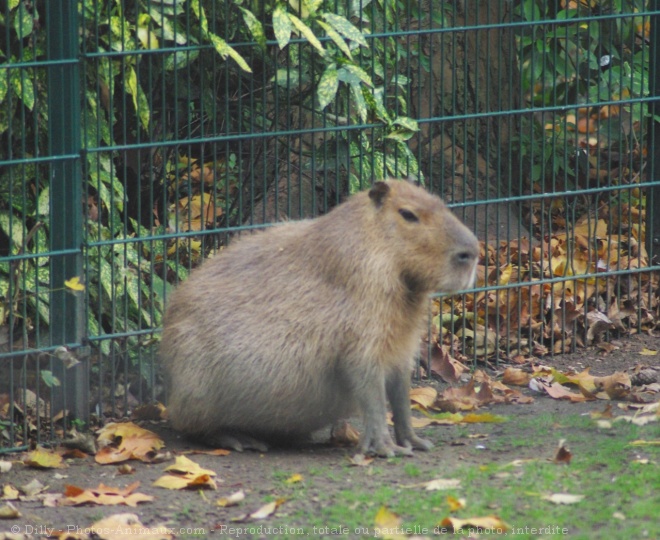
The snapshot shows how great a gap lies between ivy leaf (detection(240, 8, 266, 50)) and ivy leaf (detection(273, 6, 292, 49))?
0.18 m

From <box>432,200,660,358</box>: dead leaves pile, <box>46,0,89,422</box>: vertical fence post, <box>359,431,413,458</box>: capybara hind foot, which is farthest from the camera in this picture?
<box>432,200,660,358</box>: dead leaves pile

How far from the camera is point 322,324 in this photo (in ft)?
16.9

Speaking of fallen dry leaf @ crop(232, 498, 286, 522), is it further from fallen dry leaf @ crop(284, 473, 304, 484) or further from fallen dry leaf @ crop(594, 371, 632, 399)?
fallen dry leaf @ crop(594, 371, 632, 399)

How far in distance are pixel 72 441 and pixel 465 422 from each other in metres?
1.73

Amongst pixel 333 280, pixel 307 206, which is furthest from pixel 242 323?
pixel 307 206

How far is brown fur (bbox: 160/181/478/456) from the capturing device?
5.13 metres

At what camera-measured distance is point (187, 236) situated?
5.82 metres

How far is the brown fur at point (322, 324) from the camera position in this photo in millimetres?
5133

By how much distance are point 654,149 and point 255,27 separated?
2.67 meters

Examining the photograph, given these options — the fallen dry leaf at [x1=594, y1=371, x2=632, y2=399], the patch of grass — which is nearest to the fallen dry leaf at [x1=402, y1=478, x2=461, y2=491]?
the patch of grass

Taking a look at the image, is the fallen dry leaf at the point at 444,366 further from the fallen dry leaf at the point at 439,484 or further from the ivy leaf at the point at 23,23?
the ivy leaf at the point at 23,23

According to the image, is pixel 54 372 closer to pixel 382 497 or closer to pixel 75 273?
pixel 75 273

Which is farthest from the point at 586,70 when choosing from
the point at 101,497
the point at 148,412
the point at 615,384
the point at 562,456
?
the point at 101,497

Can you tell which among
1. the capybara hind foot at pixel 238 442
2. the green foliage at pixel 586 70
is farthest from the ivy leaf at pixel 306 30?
the capybara hind foot at pixel 238 442
